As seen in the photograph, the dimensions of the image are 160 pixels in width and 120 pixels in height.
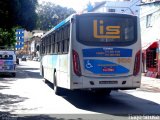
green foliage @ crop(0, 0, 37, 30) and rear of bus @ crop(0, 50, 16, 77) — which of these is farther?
rear of bus @ crop(0, 50, 16, 77)

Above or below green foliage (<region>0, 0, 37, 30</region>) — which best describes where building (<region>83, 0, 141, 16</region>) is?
above

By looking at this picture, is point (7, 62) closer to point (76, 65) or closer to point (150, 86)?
A: point (150, 86)

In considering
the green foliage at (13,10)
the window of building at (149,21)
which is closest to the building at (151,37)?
the window of building at (149,21)

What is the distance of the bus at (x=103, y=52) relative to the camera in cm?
1222

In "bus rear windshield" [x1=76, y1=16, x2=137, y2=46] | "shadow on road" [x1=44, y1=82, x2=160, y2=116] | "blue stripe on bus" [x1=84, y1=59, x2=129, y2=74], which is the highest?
"bus rear windshield" [x1=76, y1=16, x2=137, y2=46]

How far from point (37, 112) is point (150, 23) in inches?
950

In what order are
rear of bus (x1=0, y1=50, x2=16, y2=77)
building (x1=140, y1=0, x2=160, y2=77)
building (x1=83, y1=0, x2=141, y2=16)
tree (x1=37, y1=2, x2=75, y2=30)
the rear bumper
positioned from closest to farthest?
the rear bumper, rear of bus (x1=0, y1=50, x2=16, y2=77), building (x1=140, y1=0, x2=160, y2=77), building (x1=83, y1=0, x2=141, y2=16), tree (x1=37, y1=2, x2=75, y2=30)

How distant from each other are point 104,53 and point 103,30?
79 centimetres

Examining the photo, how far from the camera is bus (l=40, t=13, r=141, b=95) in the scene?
40.1 ft

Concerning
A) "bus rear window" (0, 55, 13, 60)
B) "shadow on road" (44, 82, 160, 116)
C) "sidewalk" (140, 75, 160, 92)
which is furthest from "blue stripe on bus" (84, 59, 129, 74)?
"bus rear window" (0, 55, 13, 60)

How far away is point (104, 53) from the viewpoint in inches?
488

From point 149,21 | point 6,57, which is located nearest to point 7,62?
point 6,57

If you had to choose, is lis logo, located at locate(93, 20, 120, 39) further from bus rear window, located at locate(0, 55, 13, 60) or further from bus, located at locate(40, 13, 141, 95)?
bus rear window, located at locate(0, 55, 13, 60)

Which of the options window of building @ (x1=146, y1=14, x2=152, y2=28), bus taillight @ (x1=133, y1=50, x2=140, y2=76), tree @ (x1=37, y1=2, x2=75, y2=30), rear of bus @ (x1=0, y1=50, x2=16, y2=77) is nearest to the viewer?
bus taillight @ (x1=133, y1=50, x2=140, y2=76)
